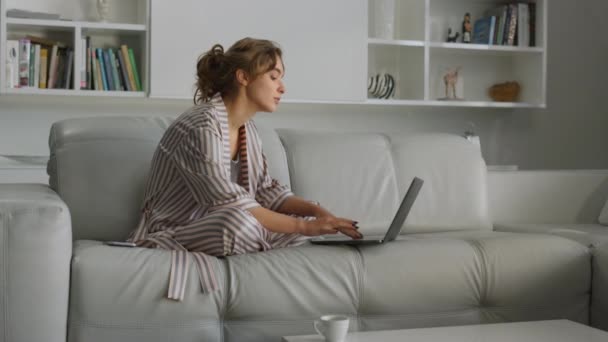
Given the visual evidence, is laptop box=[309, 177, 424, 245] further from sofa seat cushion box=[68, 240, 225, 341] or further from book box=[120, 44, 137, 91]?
book box=[120, 44, 137, 91]

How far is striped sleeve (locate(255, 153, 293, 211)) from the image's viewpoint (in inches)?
102

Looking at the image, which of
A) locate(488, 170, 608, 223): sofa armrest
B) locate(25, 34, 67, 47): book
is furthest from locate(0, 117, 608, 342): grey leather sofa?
locate(25, 34, 67, 47): book

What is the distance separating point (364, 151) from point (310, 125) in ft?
5.02

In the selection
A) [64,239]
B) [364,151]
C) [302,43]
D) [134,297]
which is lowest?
[134,297]

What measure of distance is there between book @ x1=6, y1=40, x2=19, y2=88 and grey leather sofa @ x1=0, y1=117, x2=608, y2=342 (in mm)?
1302

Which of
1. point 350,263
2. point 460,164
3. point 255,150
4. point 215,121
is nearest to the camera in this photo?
point 350,263

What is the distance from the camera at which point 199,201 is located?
231cm

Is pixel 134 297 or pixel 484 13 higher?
pixel 484 13

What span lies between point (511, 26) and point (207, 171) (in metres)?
2.78

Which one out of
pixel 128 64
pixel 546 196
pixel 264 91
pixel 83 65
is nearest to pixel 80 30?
pixel 83 65

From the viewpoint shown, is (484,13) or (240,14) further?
(484,13)

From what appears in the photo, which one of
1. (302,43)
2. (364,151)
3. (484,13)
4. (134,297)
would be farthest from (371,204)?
(484,13)

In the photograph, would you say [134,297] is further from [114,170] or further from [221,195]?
[114,170]

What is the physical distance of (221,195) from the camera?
2248 millimetres
